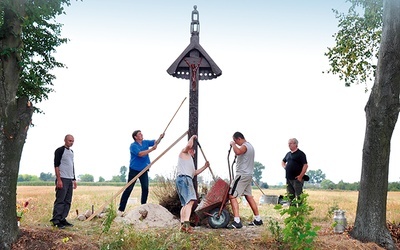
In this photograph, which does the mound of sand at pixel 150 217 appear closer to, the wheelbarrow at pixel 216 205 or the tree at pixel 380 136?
the wheelbarrow at pixel 216 205

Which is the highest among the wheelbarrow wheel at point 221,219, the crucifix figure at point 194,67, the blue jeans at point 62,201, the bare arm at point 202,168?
the crucifix figure at point 194,67

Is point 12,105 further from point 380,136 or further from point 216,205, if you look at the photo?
point 380,136

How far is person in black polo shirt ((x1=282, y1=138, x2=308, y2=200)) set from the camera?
443 inches

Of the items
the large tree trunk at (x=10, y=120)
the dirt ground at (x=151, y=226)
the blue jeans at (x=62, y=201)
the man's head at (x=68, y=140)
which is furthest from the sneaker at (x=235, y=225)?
the large tree trunk at (x=10, y=120)

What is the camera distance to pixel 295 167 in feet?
37.0

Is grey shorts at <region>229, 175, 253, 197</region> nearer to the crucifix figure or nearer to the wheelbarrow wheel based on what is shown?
the wheelbarrow wheel

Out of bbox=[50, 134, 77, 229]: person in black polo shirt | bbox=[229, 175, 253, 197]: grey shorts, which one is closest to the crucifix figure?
bbox=[229, 175, 253, 197]: grey shorts

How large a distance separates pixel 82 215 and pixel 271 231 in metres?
4.90

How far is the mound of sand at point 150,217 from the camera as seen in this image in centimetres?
1045

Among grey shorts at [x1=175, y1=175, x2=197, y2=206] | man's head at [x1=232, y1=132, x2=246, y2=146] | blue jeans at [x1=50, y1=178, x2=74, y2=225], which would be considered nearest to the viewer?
grey shorts at [x1=175, y1=175, x2=197, y2=206]

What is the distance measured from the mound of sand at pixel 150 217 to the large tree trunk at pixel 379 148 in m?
3.86

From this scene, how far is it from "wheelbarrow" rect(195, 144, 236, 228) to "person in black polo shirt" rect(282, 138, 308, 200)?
6.07 ft

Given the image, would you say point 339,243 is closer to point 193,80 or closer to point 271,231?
point 271,231

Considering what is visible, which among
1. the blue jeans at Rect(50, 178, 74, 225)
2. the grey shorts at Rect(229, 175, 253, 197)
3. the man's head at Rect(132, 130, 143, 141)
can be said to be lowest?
the blue jeans at Rect(50, 178, 74, 225)
